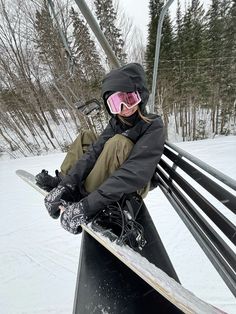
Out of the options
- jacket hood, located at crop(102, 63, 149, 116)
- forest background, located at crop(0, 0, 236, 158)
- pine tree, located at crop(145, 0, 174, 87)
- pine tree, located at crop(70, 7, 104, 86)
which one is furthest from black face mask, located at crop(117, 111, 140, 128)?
pine tree, located at crop(145, 0, 174, 87)

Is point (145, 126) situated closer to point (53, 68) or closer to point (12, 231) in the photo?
point (12, 231)

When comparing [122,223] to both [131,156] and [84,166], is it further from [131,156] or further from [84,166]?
[84,166]

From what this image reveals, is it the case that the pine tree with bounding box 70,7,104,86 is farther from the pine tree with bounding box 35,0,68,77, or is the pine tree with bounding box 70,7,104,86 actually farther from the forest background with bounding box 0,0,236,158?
the pine tree with bounding box 35,0,68,77

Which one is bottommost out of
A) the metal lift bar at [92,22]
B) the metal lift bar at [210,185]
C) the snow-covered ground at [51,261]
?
the snow-covered ground at [51,261]

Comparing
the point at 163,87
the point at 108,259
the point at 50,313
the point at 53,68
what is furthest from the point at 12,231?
the point at 163,87

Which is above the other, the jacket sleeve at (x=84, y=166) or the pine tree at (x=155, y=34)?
the pine tree at (x=155, y=34)

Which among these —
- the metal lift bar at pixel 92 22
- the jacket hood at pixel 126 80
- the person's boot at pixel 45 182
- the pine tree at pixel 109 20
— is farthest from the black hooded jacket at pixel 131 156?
the pine tree at pixel 109 20

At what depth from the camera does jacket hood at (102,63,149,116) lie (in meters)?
1.25

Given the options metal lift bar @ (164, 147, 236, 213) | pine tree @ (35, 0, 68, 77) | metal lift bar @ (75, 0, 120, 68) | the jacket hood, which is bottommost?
metal lift bar @ (164, 147, 236, 213)

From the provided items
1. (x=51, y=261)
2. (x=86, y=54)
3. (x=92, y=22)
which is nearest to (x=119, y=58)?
(x=86, y=54)

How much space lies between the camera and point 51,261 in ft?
6.92

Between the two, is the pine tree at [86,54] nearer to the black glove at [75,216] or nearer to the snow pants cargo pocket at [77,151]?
the snow pants cargo pocket at [77,151]

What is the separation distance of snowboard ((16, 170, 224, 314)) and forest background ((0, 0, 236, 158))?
9949mm

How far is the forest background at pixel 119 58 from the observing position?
10789mm
